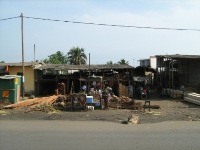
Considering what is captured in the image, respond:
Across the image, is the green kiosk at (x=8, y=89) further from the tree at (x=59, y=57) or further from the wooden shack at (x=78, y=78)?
the tree at (x=59, y=57)

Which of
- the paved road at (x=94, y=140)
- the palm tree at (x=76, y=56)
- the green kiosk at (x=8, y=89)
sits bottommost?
the paved road at (x=94, y=140)

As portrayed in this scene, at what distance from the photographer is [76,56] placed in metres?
79.3

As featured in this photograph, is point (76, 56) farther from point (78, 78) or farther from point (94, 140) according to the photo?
point (94, 140)

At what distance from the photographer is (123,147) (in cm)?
1033

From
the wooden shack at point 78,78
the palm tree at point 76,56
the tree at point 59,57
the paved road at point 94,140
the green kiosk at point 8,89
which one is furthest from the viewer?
the tree at point 59,57

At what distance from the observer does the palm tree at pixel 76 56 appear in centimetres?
7888

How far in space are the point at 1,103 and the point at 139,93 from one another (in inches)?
610

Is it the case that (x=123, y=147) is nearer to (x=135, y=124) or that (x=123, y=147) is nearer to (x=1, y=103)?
(x=135, y=124)

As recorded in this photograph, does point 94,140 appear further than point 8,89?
No

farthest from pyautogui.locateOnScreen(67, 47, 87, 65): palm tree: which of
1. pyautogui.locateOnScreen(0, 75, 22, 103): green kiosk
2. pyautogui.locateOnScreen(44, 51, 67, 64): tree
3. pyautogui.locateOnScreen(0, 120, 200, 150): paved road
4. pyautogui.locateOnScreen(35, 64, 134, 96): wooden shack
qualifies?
pyautogui.locateOnScreen(0, 120, 200, 150): paved road

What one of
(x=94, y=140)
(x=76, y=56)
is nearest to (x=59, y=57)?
(x=76, y=56)

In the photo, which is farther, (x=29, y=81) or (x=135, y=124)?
(x=29, y=81)

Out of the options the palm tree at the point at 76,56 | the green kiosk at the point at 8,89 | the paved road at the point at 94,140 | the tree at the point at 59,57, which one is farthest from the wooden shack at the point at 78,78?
the tree at the point at 59,57

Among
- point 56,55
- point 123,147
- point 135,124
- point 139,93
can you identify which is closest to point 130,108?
point 135,124
